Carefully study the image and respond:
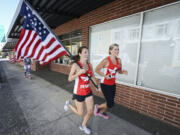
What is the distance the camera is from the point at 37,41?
2273 mm

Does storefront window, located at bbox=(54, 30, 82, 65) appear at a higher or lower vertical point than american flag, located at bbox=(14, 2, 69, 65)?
higher

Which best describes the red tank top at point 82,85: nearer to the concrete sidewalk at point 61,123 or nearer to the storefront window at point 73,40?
the concrete sidewalk at point 61,123

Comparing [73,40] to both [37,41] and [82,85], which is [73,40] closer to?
[37,41]

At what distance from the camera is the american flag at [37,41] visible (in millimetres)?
1912

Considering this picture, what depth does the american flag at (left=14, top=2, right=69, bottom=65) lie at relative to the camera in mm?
1912

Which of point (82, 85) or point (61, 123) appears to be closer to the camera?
point (82, 85)

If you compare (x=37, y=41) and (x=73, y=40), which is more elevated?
(x=73, y=40)

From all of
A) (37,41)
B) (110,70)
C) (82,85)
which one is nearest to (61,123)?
(82,85)

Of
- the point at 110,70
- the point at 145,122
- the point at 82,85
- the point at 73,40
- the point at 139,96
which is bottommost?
the point at 145,122

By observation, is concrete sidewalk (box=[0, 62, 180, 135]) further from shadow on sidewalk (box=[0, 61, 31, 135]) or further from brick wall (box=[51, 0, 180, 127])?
brick wall (box=[51, 0, 180, 127])

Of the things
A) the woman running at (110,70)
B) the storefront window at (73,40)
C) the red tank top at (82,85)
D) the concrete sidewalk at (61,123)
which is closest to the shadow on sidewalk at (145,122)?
the concrete sidewalk at (61,123)

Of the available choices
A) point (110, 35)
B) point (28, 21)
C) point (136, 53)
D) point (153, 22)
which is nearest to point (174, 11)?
point (153, 22)

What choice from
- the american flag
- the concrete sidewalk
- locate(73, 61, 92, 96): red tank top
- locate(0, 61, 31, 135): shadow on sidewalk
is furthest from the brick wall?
locate(0, 61, 31, 135): shadow on sidewalk

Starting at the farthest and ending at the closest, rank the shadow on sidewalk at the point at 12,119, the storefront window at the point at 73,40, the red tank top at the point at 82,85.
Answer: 1. the storefront window at the point at 73,40
2. the shadow on sidewalk at the point at 12,119
3. the red tank top at the point at 82,85
